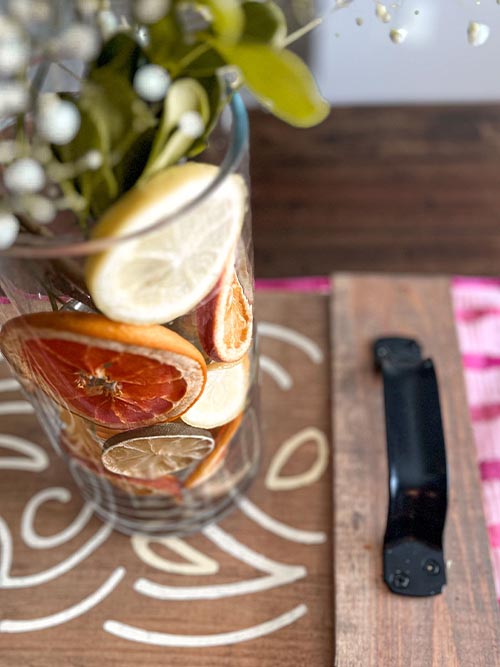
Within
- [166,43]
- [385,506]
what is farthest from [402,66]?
[166,43]

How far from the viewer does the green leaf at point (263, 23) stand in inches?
11.4

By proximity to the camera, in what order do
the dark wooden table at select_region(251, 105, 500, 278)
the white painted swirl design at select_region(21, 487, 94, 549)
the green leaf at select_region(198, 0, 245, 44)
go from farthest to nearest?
1. the dark wooden table at select_region(251, 105, 500, 278)
2. the white painted swirl design at select_region(21, 487, 94, 549)
3. the green leaf at select_region(198, 0, 245, 44)

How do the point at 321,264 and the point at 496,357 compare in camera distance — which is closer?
the point at 496,357

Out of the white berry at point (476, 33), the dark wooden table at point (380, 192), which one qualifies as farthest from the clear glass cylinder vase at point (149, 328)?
the dark wooden table at point (380, 192)

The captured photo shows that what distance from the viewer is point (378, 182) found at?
3.98 feet

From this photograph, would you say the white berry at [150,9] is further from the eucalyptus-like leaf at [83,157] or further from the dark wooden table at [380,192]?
the dark wooden table at [380,192]

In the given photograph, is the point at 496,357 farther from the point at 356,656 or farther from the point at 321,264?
the point at 321,264

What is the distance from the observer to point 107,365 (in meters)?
0.36

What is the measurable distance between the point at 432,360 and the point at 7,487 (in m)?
0.30

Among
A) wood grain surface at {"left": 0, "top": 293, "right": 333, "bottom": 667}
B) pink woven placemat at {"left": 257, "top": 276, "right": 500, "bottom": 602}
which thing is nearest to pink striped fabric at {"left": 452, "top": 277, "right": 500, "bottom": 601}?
pink woven placemat at {"left": 257, "top": 276, "right": 500, "bottom": 602}

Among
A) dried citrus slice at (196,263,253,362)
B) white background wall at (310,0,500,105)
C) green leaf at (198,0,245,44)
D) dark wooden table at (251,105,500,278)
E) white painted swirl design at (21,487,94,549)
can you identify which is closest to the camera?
green leaf at (198,0,245,44)

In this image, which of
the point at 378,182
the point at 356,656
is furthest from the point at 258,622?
the point at 378,182

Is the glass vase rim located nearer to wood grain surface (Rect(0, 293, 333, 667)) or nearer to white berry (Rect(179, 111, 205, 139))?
white berry (Rect(179, 111, 205, 139))

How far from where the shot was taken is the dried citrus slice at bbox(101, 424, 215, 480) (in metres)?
0.40
